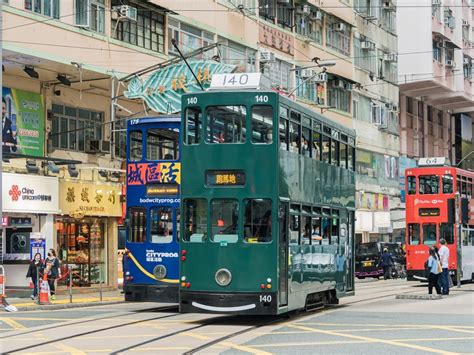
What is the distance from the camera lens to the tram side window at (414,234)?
3697cm

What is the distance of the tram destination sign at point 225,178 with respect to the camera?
17.9 metres

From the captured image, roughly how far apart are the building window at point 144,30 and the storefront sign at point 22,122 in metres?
3.83

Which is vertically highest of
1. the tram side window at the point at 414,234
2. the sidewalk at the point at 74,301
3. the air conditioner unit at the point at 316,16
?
the air conditioner unit at the point at 316,16

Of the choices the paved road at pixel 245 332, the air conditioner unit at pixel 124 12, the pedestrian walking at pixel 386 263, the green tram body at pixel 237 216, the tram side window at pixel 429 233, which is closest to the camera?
the paved road at pixel 245 332

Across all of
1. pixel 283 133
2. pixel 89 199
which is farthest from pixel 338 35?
pixel 283 133

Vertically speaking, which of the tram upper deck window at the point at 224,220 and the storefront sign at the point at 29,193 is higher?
the storefront sign at the point at 29,193

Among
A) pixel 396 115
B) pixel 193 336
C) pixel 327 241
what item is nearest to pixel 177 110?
pixel 327 241

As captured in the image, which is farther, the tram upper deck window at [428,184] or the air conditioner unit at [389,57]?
the air conditioner unit at [389,57]

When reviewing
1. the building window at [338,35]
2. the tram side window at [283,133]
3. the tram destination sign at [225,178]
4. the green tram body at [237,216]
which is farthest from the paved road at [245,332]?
the building window at [338,35]

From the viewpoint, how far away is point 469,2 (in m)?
71.5

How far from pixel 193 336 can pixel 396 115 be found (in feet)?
150

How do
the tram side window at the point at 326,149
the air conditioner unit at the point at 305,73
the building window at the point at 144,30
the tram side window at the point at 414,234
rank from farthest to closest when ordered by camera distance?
1. the air conditioner unit at the point at 305,73
2. the tram side window at the point at 414,234
3. the building window at the point at 144,30
4. the tram side window at the point at 326,149

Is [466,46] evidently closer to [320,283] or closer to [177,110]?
[177,110]

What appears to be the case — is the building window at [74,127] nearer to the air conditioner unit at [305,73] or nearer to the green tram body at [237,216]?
the green tram body at [237,216]
